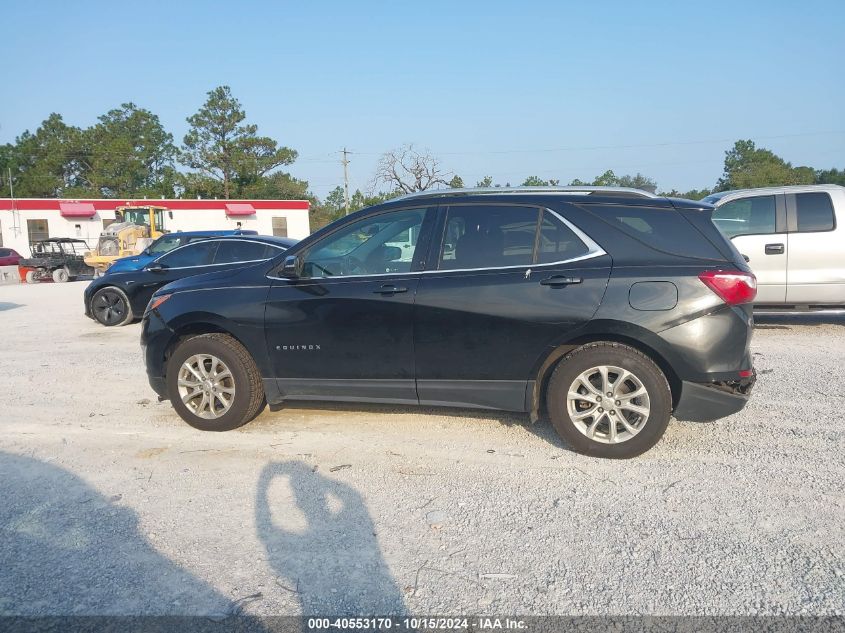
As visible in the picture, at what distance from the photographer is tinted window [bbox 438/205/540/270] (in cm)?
446

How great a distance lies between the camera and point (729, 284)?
13.3 ft

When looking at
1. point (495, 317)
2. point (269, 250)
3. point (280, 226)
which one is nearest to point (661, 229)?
point (495, 317)

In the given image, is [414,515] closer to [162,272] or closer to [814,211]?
[814,211]

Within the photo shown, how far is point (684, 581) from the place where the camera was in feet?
9.56

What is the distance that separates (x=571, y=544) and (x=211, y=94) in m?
65.3

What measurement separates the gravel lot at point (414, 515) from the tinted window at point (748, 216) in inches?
134

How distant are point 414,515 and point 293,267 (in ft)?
7.09

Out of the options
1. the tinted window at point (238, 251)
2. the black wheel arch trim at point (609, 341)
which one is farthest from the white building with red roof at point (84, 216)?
the black wheel arch trim at point (609, 341)

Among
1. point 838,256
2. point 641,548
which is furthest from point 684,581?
point 838,256

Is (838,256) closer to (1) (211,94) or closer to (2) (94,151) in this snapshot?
(1) (211,94)

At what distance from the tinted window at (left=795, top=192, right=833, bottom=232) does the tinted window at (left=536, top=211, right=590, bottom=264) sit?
551 centimetres

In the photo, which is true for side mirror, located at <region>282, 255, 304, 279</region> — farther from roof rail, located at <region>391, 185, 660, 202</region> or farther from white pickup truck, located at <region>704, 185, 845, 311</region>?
white pickup truck, located at <region>704, 185, 845, 311</region>

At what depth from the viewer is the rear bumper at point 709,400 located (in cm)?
416

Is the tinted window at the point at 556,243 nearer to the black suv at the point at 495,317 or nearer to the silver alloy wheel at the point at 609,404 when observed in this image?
the black suv at the point at 495,317
